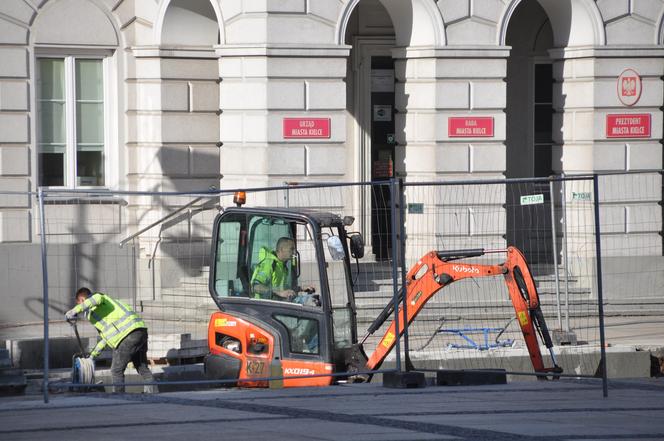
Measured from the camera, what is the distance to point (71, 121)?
67.9 ft

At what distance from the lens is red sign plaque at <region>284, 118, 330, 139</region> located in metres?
19.8

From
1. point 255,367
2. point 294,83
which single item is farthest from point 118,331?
point 294,83

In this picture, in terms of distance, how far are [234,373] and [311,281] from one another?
1281 mm

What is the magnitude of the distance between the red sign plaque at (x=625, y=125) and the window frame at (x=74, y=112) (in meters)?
7.83

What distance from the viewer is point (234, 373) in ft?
45.8

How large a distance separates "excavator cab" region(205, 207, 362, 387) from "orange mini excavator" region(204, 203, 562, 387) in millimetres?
10

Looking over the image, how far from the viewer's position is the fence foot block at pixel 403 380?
505 inches

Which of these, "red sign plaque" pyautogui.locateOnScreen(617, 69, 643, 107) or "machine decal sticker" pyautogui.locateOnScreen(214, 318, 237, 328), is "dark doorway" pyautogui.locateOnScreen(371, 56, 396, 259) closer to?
"red sign plaque" pyautogui.locateOnScreen(617, 69, 643, 107)

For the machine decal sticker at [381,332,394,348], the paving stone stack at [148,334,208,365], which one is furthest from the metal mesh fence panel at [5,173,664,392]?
the machine decal sticker at [381,332,394,348]

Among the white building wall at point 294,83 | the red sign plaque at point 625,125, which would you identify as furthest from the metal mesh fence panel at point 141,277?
the red sign plaque at point 625,125

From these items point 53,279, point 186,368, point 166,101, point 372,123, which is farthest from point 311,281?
point 372,123

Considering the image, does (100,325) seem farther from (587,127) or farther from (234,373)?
(587,127)

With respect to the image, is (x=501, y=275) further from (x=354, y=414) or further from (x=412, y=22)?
(x=412, y=22)

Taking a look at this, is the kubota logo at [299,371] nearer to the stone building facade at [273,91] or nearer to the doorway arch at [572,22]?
the stone building facade at [273,91]
